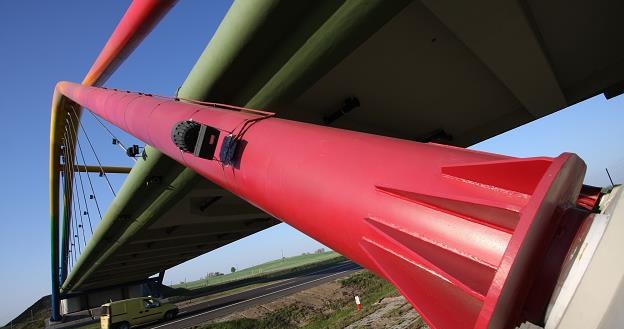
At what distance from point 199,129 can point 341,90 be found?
3.69 m

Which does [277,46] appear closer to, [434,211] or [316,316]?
[434,211]

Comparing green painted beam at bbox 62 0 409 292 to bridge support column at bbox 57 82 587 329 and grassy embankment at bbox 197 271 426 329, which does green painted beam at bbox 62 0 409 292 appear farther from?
grassy embankment at bbox 197 271 426 329

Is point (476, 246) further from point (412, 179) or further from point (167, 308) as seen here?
point (167, 308)

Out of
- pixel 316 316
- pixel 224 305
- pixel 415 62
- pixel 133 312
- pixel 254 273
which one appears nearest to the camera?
pixel 415 62

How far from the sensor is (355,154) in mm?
2410

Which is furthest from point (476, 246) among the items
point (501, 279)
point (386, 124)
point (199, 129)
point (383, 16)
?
point (386, 124)

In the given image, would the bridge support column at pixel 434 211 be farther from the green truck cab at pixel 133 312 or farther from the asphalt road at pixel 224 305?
the green truck cab at pixel 133 312

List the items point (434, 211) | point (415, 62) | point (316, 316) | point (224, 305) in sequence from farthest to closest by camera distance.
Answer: point (224, 305), point (316, 316), point (415, 62), point (434, 211)

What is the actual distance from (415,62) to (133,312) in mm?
23257

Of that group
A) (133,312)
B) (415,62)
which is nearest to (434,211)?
(415,62)

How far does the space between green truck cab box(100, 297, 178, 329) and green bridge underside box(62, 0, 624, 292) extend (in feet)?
54.7

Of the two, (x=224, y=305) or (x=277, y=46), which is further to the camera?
(x=224, y=305)

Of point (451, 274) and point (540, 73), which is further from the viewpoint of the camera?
point (540, 73)

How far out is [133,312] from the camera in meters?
22.9
